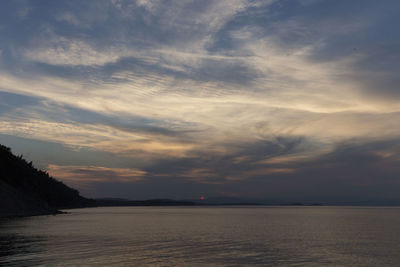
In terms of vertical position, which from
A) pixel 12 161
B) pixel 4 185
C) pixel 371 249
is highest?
pixel 12 161

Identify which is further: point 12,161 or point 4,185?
point 12,161

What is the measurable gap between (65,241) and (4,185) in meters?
91.8

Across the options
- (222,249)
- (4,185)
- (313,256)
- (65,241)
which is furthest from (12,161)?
(313,256)

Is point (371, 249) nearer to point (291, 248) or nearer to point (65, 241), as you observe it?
point (291, 248)

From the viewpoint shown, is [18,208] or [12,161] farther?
[12,161]

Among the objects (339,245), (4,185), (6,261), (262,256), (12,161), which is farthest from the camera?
(12,161)

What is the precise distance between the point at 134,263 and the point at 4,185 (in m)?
116

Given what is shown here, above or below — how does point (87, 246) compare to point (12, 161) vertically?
below

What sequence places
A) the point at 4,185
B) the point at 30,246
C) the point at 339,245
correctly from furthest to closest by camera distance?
the point at 4,185 → the point at 339,245 → the point at 30,246

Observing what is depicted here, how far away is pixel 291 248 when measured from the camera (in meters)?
57.2

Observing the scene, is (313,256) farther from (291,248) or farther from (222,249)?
(222,249)

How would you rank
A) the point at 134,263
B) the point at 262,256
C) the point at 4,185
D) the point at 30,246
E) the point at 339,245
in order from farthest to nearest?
1. the point at 4,185
2. the point at 339,245
3. the point at 30,246
4. the point at 262,256
5. the point at 134,263

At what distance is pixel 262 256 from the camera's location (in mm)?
48375

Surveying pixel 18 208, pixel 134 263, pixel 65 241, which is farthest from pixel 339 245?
pixel 18 208
